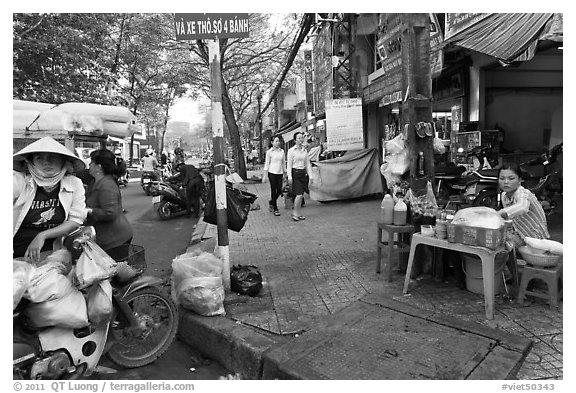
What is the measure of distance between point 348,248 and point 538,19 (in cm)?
363

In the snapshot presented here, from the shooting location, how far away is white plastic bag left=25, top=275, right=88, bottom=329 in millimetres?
2477

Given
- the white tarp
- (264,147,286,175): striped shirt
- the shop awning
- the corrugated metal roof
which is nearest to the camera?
the shop awning

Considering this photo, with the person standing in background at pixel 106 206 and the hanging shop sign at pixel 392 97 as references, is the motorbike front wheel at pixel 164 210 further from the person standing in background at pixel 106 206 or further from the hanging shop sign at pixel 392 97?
the person standing in background at pixel 106 206

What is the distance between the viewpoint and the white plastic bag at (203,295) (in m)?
3.49

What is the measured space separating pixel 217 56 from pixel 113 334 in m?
2.62

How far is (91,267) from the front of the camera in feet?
8.65

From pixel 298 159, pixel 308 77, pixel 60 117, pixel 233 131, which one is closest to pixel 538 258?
pixel 298 159

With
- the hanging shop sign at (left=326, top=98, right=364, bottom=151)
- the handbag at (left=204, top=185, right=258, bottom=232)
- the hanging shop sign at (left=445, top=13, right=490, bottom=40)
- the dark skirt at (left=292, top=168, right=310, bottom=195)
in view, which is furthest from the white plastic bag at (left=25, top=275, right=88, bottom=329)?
the hanging shop sign at (left=326, top=98, right=364, bottom=151)

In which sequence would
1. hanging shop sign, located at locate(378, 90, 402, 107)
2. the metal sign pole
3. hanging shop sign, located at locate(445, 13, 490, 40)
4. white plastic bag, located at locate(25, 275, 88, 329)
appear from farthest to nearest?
hanging shop sign, located at locate(378, 90, 402, 107) < hanging shop sign, located at locate(445, 13, 490, 40) < the metal sign pole < white plastic bag, located at locate(25, 275, 88, 329)

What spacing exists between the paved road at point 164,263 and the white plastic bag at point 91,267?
0.78 meters

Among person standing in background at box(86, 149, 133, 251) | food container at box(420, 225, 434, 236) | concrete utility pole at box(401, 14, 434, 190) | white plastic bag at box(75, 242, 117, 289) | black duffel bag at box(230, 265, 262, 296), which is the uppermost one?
concrete utility pole at box(401, 14, 434, 190)

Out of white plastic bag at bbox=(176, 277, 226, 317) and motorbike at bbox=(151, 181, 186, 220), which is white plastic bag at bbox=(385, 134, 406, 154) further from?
motorbike at bbox=(151, 181, 186, 220)

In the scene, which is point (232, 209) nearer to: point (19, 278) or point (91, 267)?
point (91, 267)

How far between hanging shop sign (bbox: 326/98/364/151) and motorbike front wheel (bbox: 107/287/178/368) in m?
6.99
